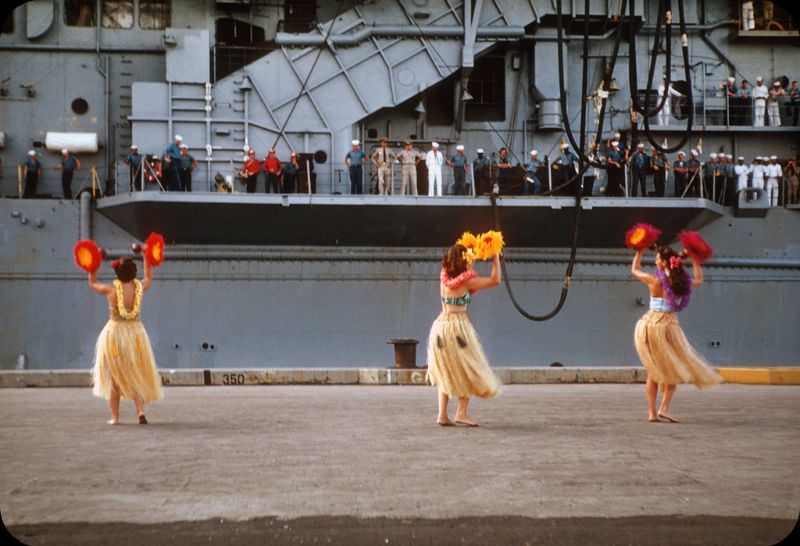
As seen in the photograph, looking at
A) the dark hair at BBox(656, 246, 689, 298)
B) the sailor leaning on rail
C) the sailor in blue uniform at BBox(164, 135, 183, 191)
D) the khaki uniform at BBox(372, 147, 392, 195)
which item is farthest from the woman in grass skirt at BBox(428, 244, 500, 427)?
the sailor leaning on rail

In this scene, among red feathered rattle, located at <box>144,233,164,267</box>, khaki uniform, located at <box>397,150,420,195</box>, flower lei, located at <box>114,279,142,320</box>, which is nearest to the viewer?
flower lei, located at <box>114,279,142,320</box>

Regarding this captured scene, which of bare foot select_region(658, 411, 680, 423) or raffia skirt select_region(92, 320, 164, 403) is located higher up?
raffia skirt select_region(92, 320, 164, 403)

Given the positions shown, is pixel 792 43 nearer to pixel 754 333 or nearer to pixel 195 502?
pixel 754 333

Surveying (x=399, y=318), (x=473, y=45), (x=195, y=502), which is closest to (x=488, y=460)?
(x=195, y=502)

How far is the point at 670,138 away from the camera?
23.1 meters

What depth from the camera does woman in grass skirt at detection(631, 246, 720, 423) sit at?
9938 mm

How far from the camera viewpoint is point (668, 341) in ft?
33.2

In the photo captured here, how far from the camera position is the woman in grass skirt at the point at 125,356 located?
9664mm

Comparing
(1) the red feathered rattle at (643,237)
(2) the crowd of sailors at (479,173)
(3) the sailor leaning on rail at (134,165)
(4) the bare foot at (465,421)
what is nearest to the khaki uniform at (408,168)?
(2) the crowd of sailors at (479,173)

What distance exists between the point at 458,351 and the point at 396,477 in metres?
3.46

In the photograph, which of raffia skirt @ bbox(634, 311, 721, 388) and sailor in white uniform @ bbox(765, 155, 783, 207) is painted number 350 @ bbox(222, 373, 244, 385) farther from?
sailor in white uniform @ bbox(765, 155, 783, 207)

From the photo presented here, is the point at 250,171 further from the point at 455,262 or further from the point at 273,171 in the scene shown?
the point at 455,262

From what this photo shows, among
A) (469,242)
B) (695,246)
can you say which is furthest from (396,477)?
(695,246)

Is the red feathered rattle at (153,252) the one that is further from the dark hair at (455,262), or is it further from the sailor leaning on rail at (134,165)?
the sailor leaning on rail at (134,165)
